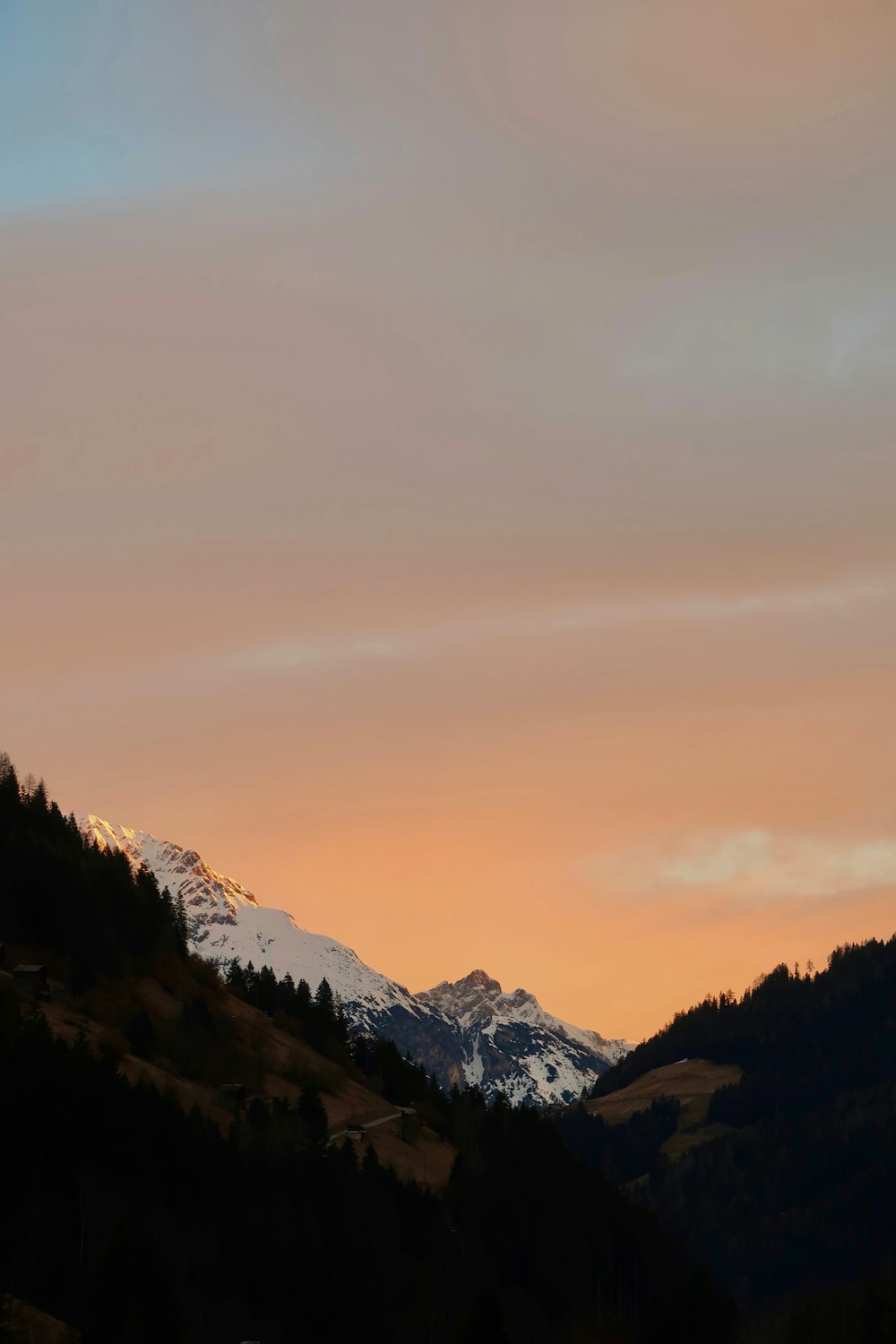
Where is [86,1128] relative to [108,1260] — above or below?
above

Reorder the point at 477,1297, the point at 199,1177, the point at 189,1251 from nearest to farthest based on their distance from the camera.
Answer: the point at 477,1297, the point at 189,1251, the point at 199,1177

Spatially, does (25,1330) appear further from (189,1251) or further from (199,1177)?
(199,1177)

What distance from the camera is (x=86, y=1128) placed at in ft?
584

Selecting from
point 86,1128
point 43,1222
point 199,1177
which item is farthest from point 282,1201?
point 43,1222

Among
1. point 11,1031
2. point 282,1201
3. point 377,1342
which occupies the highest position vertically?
point 11,1031

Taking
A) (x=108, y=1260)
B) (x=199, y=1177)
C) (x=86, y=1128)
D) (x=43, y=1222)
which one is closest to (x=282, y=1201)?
(x=199, y=1177)

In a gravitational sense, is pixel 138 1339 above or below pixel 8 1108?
below

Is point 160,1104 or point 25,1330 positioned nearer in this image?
point 25,1330

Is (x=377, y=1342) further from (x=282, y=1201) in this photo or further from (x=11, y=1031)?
(x=11, y=1031)

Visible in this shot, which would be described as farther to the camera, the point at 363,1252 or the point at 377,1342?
the point at 363,1252

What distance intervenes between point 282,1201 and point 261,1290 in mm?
15408

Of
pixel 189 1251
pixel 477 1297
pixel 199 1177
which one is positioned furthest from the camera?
pixel 199 1177

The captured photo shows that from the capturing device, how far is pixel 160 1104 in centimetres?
19262

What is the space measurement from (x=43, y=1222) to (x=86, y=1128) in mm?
19777
